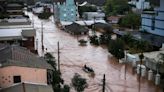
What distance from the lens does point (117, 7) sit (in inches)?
1833

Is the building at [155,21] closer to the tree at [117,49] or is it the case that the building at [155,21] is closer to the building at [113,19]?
the tree at [117,49]

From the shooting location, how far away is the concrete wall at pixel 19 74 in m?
11.9

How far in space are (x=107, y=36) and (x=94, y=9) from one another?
71.7 feet

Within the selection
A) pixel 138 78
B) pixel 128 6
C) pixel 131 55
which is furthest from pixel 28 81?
pixel 128 6

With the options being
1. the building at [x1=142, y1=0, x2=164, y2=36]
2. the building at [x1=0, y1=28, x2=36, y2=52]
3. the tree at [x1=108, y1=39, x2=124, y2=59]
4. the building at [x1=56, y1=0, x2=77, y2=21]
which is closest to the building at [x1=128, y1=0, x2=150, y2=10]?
the building at [x1=56, y1=0, x2=77, y2=21]

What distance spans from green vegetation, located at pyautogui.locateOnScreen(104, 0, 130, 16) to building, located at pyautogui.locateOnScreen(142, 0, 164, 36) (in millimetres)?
17514

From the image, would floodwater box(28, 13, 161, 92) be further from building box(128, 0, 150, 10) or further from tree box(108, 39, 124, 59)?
building box(128, 0, 150, 10)

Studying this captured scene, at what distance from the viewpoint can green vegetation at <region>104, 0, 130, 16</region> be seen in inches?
1822

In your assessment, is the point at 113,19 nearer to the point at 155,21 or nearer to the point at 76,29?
the point at 76,29

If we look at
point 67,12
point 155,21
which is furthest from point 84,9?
point 155,21

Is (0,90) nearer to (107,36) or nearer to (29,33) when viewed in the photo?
(29,33)

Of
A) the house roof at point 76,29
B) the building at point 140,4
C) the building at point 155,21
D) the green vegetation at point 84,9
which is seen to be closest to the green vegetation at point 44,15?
the green vegetation at point 84,9

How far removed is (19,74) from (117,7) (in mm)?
35774

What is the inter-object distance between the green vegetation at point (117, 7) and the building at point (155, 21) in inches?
690
